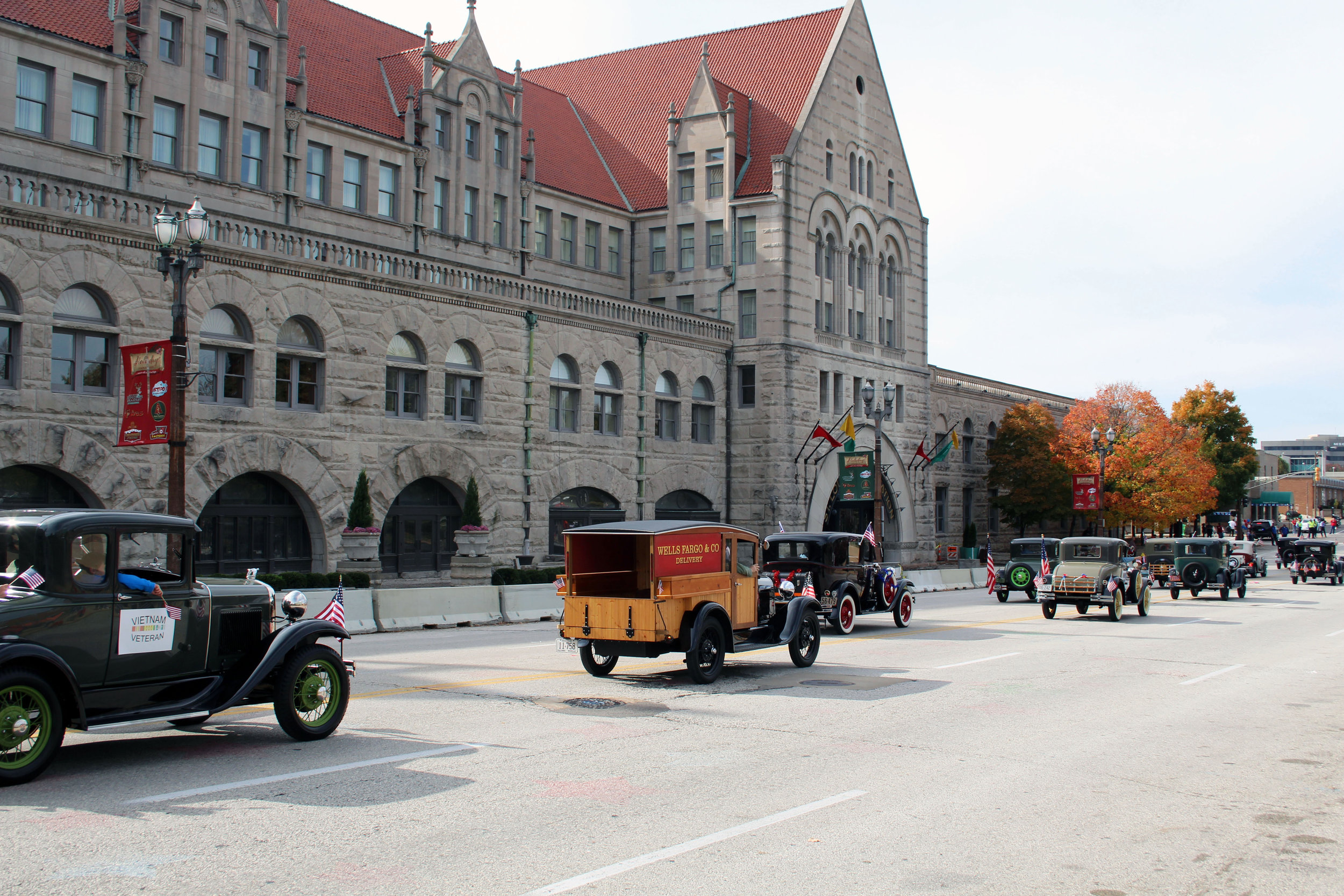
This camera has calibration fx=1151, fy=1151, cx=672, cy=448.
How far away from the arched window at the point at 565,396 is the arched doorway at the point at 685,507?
18.9 feet

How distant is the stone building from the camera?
87.7 ft

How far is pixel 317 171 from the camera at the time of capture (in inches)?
1410

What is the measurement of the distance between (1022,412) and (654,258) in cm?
2808

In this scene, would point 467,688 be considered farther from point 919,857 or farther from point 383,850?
point 919,857

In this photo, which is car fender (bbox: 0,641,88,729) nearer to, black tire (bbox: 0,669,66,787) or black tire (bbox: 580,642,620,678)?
black tire (bbox: 0,669,66,787)

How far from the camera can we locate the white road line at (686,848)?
6355mm

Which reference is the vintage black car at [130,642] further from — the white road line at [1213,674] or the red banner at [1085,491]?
the red banner at [1085,491]

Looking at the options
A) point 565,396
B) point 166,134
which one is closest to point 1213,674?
point 565,396

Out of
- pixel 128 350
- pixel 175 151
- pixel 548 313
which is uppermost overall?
pixel 175 151

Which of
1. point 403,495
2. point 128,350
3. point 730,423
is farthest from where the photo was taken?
point 730,423

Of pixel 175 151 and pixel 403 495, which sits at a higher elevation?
pixel 175 151

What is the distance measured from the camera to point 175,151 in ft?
102

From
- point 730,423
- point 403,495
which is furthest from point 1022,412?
point 403,495

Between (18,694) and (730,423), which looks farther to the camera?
(730,423)
